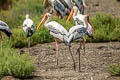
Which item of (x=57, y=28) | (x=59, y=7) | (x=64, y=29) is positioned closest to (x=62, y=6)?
(x=59, y=7)

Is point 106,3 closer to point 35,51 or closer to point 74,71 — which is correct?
point 35,51

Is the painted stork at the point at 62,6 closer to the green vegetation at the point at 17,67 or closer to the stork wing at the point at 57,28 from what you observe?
the stork wing at the point at 57,28

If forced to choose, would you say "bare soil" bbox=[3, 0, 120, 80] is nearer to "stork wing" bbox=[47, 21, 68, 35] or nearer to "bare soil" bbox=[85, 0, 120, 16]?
"stork wing" bbox=[47, 21, 68, 35]

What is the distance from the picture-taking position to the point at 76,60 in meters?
13.1

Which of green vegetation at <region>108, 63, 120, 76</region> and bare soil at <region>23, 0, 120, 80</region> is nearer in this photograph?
green vegetation at <region>108, 63, 120, 76</region>

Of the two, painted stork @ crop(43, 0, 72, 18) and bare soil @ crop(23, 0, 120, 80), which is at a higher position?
painted stork @ crop(43, 0, 72, 18)

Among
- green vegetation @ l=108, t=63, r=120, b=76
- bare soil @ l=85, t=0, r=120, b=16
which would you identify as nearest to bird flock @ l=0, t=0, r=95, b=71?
green vegetation @ l=108, t=63, r=120, b=76

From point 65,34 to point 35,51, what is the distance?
2.65m

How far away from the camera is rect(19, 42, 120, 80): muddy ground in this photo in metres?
11.1

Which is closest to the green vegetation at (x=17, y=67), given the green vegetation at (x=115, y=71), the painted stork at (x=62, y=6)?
the green vegetation at (x=115, y=71)

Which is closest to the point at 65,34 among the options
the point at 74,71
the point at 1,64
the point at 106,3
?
the point at 74,71

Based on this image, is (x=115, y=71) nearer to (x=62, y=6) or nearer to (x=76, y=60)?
(x=76, y=60)

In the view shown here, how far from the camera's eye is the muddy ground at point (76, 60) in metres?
11.1

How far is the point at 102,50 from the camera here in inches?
559
